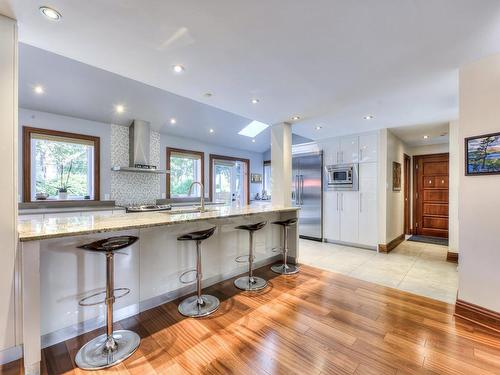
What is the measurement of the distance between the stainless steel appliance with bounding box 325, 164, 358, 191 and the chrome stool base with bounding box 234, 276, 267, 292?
9.31 feet

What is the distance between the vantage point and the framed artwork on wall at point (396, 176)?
4758mm

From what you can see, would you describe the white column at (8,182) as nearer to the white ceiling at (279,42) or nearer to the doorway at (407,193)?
the white ceiling at (279,42)

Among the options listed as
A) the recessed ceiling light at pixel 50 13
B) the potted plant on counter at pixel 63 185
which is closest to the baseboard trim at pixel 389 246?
the recessed ceiling light at pixel 50 13

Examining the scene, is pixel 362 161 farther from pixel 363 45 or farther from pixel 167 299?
pixel 167 299

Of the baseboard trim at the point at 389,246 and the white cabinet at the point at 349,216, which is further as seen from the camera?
A: the white cabinet at the point at 349,216

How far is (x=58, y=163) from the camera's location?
412 centimetres

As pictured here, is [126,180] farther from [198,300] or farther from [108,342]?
[108,342]

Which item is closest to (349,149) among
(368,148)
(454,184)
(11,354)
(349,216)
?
(368,148)

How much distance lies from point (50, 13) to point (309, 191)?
15.9 feet

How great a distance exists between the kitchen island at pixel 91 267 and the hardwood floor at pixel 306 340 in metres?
0.15

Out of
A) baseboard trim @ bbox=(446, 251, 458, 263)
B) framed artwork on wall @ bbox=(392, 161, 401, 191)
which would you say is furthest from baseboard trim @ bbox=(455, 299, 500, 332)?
framed artwork on wall @ bbox=(392, 161, 401, 191)

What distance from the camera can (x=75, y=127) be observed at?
13.9ft

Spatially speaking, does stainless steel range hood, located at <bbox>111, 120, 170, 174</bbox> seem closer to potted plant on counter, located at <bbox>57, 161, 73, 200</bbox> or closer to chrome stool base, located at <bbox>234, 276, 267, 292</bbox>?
potted plant on counter, located at <bbox>57, 161, 73, 200</bbox>

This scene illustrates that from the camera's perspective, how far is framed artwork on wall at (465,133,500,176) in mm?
1991
